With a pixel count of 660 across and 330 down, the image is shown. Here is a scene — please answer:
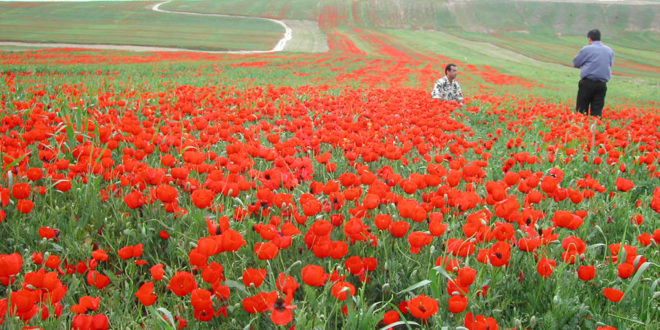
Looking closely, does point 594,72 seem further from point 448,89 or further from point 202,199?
point 202,199

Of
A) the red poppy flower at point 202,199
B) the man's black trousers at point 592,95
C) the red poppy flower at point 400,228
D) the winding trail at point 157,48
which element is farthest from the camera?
the winding trail at point 157,48

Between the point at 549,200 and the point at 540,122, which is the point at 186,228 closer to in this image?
the point at 549,200

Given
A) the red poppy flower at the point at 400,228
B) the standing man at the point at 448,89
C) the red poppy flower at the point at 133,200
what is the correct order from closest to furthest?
the red poppy flower at the point at 400,228, the red poppy flower at the point at 133,200, the standing man at the point at 448,89

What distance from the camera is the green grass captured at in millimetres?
40219

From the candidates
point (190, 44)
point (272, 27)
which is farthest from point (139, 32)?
point (272, 27)

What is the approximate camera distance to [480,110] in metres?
9.24

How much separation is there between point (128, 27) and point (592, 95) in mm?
52568

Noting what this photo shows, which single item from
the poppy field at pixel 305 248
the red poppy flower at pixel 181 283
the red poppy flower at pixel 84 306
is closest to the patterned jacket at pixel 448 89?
the poppy field at pixel 305 248

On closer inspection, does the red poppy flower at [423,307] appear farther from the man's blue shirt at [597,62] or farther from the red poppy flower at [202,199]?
the man's blue shirt at [597,62]

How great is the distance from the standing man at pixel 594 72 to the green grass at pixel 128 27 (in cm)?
3329

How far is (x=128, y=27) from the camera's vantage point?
51.3 m

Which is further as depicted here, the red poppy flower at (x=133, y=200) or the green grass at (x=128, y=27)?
the green grass at (x=128, y=27)

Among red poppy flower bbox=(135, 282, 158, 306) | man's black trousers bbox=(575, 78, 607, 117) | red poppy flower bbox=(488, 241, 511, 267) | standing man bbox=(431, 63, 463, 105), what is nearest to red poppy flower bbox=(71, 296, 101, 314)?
red poppy flower bbox=(135, 282, 158, 306)

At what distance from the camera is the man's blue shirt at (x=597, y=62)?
962 cm
